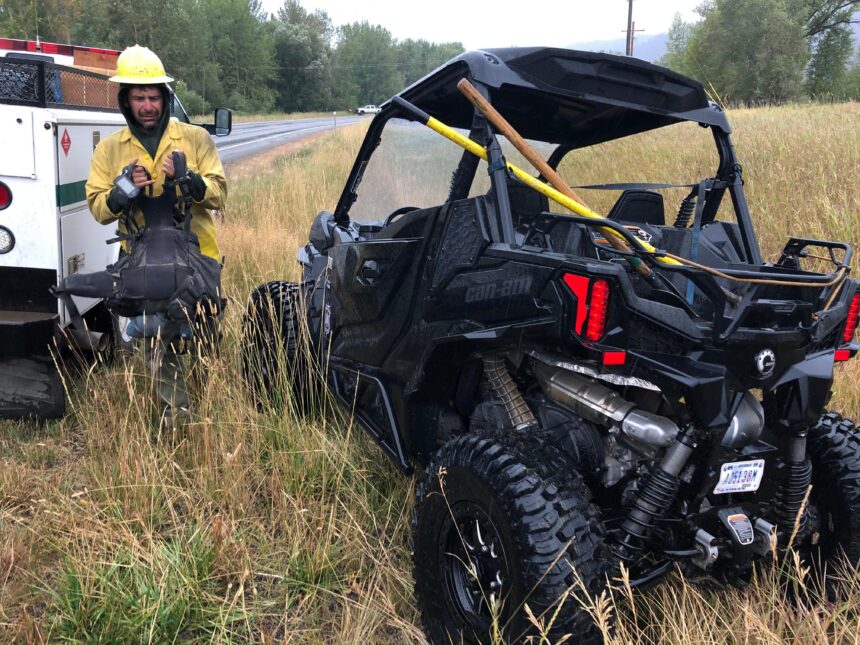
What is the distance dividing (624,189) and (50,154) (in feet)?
9.73

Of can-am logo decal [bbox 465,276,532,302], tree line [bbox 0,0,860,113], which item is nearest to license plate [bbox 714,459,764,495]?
can-am logo decal [bbox 465,276,532,302]

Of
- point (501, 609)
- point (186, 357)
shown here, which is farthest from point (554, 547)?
point (186, 357)

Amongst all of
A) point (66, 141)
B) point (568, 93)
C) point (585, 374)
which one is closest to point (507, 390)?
point (585, 374)

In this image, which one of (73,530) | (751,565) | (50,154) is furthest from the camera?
(50,154)

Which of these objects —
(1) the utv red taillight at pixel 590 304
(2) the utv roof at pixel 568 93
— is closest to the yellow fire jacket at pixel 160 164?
(2) the utv roof at pixel 568 93

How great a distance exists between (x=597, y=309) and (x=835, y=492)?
4.34 ft

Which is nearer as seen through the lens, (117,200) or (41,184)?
(117,200)

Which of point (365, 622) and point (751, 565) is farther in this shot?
point (365, 622)

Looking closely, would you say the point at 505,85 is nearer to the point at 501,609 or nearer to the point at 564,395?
the point at 564,395

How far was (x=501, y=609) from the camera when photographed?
2215 mm

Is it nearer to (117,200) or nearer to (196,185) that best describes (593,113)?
(196,185)

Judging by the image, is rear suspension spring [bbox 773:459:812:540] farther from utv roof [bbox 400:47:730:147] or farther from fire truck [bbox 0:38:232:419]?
fire truck [bbox 0:38:232:419]

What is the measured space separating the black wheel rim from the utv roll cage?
0.90 metres

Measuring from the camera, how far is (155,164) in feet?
13.9
